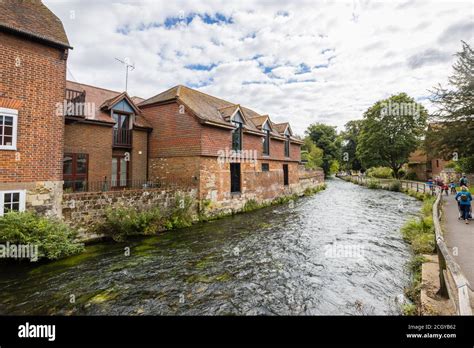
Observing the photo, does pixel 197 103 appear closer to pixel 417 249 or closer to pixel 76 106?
pixel 76 106

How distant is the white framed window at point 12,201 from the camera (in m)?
7.52

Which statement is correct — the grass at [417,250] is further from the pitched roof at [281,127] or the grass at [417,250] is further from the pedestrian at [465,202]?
the pitched roof at [281,127]

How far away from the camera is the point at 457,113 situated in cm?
1752

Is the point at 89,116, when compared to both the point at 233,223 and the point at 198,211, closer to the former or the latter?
the point at 198,211

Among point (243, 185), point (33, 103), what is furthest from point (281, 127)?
point (33, 103)

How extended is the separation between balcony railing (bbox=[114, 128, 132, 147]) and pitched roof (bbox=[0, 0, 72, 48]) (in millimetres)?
6024

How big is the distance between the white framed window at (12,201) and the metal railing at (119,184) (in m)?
3.31

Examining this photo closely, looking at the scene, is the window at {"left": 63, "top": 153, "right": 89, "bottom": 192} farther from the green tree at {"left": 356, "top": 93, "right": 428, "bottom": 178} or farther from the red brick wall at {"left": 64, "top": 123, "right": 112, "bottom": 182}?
the green tree at {"left": 356, "top": 93, "right": 428, "bottom": 178}

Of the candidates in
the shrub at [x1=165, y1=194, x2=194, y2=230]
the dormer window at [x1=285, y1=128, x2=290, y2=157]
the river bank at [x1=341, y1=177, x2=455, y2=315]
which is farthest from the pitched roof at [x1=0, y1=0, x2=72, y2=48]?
the dormer window at [x1=285, y1=128, x2=290, y2=157]

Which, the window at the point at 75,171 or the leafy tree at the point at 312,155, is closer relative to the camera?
the window at the point at 75,171

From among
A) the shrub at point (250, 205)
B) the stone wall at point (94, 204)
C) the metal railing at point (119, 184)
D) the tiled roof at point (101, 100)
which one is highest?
the tiled roof at point (101, 100)

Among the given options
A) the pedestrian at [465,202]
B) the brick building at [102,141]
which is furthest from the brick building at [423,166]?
the brick building at [102,141]

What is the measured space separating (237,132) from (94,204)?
10.8 m
